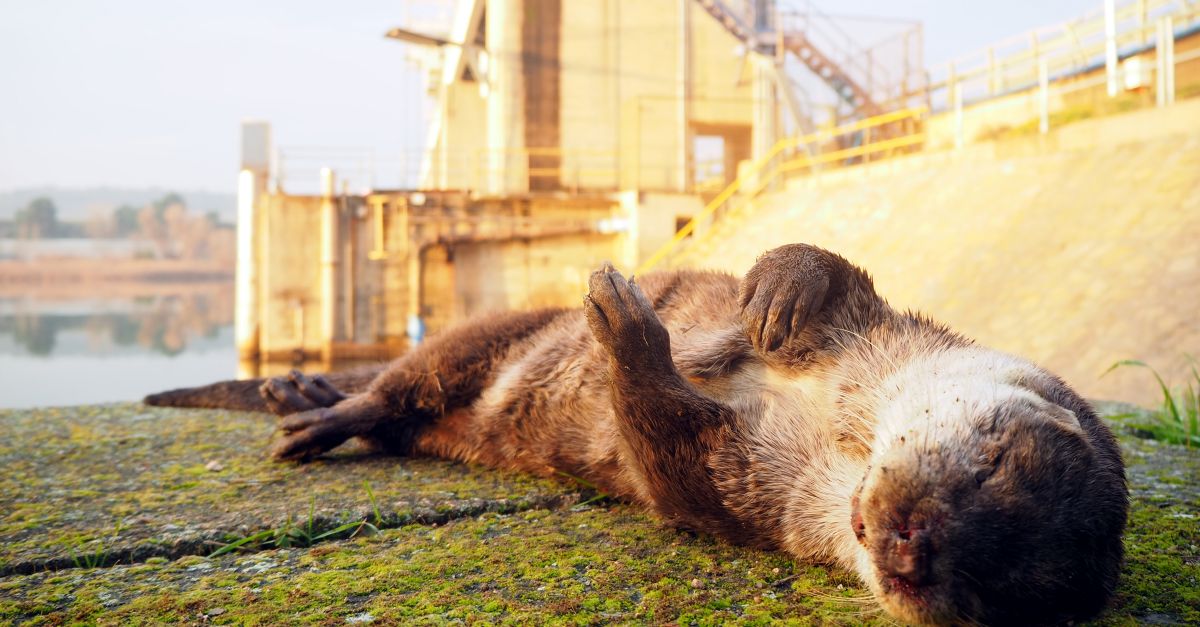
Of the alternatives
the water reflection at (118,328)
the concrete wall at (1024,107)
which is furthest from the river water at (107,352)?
the concrete wall at (1024,107)

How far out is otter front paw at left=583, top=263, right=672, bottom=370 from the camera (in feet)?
6.18

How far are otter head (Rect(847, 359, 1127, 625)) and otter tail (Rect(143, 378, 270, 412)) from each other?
290 cm

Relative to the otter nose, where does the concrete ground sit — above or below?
below

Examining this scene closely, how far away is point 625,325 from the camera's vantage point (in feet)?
6.20

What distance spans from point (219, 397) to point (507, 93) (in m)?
15.5

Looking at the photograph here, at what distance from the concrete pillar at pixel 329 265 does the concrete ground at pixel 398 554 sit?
51.7 feet

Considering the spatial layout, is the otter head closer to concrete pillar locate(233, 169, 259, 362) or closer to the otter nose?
the otter nose

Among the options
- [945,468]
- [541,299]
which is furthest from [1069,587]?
[541,299]

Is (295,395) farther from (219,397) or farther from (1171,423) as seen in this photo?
(1171,423)

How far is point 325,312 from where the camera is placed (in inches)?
706

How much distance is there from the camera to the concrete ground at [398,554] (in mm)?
1414

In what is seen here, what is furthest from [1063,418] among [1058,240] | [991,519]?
[1058,240]

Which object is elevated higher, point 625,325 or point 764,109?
point 764,109

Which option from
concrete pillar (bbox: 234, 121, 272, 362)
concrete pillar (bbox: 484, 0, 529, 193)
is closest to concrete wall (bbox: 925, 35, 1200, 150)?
concrete pillar (bbox: 484, 0, 529, 193)
